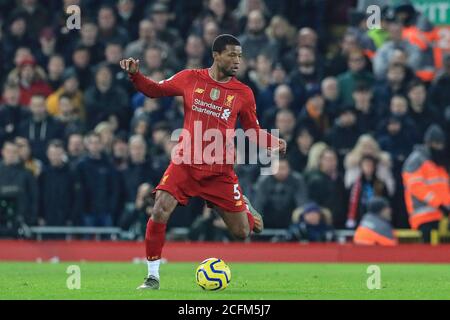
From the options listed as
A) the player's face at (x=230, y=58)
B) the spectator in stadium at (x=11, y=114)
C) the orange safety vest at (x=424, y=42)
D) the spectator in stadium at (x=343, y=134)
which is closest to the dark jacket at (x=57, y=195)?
the spectator in stadium at (x=11, y=114)

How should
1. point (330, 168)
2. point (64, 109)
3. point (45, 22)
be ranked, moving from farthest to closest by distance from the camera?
point (45, 22) → point (64, 109) → point (330, 168)

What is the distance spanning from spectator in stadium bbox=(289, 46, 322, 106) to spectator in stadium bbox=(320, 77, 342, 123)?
29 centimetres

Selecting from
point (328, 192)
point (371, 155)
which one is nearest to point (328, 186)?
point (328, 192)

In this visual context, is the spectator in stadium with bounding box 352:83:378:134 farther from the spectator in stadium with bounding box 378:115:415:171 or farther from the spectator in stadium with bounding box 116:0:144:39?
the spectator in stadium with bounding box 116:0:144:39

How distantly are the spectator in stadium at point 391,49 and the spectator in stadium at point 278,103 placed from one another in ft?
5.62

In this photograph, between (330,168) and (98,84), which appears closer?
(330,168)

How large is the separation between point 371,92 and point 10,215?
21.5ft

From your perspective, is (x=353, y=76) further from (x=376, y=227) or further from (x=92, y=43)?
(x=92, y=43)

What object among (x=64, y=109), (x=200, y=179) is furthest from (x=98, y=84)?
(x=200, y=179)

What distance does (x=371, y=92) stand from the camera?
2184 centimetres

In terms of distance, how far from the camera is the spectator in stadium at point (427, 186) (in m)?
20.3

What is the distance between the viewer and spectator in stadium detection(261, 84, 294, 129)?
21.4m

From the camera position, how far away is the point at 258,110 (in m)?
21.9

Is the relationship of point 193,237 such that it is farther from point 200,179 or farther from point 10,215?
point 200,179
